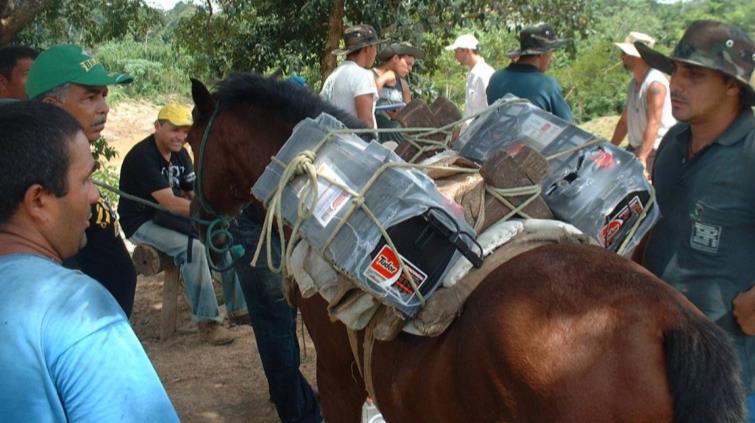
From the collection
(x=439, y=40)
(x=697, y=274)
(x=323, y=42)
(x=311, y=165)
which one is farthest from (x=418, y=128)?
(x=439, y=40)

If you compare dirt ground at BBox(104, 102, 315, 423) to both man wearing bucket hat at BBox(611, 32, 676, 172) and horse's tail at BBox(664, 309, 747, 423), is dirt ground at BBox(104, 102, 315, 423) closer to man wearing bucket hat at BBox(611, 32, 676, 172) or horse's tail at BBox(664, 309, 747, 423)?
horse's tail at BBox(664, 309, 747, 423)

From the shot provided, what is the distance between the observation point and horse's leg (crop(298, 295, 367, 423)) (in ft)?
10.8

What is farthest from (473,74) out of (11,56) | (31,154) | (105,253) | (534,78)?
(31,154)

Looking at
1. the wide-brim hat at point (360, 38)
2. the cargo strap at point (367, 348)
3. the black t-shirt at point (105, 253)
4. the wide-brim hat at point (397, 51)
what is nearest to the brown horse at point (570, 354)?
the cargo strap at point (367, 348)

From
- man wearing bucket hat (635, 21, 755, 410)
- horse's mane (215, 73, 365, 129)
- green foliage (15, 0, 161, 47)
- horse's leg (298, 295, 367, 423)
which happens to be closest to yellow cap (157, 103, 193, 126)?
horse's mane (215, 73, 365, 129)

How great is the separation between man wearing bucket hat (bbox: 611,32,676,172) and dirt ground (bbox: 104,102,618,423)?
11.0ft

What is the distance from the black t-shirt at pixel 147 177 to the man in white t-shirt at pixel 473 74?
322 cm

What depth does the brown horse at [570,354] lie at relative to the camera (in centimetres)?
197

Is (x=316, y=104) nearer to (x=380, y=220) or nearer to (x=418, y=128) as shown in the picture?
(x=418, y=128)

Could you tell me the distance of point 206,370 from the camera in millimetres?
5625

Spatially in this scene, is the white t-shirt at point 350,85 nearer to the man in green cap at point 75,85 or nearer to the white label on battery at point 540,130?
the man in green cap at point 75,85

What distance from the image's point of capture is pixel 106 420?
1.37 metres

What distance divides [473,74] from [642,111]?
80.3 inches

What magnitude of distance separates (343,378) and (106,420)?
2136 millimetres
